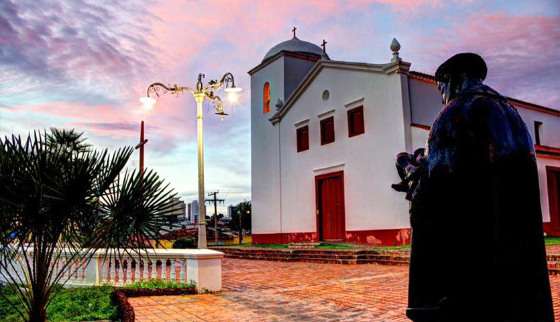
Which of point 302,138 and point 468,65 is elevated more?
point 302,138

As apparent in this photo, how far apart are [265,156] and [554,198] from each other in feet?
43.1

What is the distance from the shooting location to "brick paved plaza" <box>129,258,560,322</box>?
6207mm

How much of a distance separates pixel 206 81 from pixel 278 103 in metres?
12.3

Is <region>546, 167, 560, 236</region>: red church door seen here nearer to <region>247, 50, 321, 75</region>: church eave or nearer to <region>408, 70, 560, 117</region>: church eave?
<region>408, 70, 560, 117</region>: church eave

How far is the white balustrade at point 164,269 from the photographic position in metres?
8.52

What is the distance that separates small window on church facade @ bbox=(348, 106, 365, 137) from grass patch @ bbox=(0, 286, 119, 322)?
12.5 meters

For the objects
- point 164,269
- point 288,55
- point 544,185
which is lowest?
point 164,269

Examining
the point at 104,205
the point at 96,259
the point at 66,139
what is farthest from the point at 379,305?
the point at 96,259

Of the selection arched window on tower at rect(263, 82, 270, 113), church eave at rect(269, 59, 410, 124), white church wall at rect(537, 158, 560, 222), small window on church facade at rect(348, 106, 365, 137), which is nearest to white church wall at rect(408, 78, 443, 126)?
church eave at rect(269, 59, 410, 124)

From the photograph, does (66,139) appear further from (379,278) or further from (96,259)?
(379,278)

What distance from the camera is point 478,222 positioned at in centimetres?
161

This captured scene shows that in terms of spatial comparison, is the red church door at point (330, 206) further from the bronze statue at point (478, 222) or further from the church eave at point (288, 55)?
the bronze statue at point (478, 222)

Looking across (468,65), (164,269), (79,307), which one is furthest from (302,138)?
(468,65)

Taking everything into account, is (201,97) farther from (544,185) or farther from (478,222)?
(544,185)
